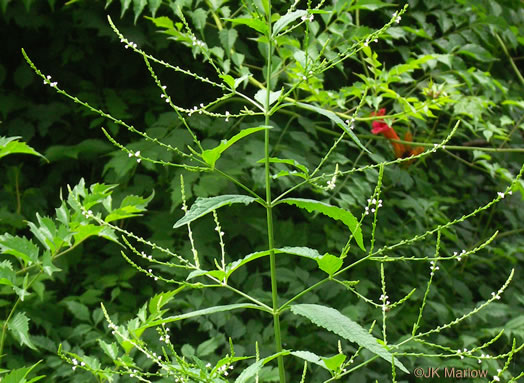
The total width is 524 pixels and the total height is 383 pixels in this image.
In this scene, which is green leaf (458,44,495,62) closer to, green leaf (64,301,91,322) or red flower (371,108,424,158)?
red flower (371,108,424,158)

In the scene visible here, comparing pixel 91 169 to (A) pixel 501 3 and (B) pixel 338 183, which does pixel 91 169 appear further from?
(A) pixel 501 3

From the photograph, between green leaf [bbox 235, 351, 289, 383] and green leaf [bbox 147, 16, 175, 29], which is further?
green leaf [bbox 147, 16, 175, 29]

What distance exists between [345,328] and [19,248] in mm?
933

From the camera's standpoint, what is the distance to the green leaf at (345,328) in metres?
0.79

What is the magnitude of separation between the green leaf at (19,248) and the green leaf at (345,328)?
814mm

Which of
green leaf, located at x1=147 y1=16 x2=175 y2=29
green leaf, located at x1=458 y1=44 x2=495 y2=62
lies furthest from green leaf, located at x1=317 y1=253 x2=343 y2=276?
green leaf, located at x1=458 y1=44 x2=495 y2=62

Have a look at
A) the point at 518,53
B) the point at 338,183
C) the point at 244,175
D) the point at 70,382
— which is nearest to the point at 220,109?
the point at 244,175

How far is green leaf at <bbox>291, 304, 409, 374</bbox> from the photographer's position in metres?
0.79

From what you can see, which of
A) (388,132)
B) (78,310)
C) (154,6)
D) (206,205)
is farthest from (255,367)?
(388,132)

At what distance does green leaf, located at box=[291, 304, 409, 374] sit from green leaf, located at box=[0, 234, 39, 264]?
0.81m

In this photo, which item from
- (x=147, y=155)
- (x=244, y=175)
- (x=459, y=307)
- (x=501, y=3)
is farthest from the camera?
(x=501, y=3)

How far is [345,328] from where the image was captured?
830 millimetres

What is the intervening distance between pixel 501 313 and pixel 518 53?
154 cm

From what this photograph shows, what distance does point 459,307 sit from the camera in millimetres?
2715
